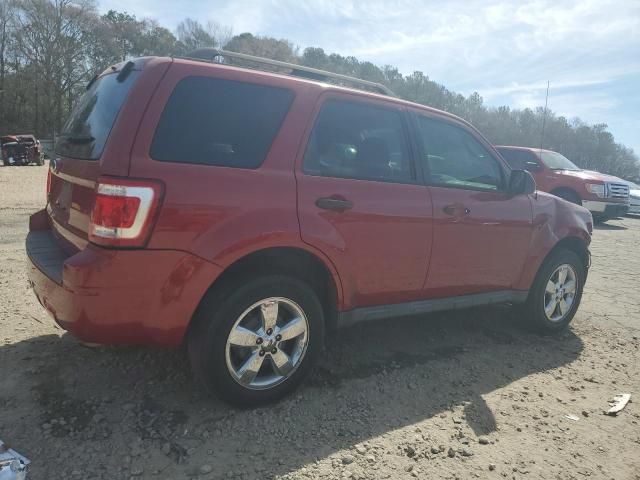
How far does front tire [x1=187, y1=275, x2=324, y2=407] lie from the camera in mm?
2650

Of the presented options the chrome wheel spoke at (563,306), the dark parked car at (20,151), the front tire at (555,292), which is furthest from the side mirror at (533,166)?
the dark parked car at (20,151)

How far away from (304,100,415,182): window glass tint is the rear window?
1.06m

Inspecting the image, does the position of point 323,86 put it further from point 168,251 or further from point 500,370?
point 500,370

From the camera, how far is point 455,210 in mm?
3584

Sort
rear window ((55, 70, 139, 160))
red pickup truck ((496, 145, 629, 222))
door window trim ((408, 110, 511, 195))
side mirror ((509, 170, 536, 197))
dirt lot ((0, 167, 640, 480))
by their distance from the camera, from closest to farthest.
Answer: dirt lot ((0, 167, 640, 480)) < rear window ((55, 70, 139, 160)) < door window trim ((408, 110, 511, 195)) < side mirror ((509, 170, 536, 197)) < red pickup truck ((496, 145, 629, 222))

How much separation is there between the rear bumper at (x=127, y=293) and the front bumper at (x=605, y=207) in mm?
12481

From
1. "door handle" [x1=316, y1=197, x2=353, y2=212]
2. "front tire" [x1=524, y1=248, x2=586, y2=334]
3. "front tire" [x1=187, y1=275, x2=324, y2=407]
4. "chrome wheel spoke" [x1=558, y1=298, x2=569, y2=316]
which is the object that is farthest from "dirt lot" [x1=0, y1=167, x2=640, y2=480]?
"door handle" [x1=316, y1=197, x2=353, y2=212]

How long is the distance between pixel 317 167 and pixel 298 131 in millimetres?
236

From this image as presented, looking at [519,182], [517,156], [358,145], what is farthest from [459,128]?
[517,156]

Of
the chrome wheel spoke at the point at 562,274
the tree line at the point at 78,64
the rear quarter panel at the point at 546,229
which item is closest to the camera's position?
the rear quarter panel at the point at 546,229

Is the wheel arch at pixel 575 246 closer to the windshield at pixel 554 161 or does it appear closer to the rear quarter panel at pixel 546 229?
the rear quarter panel at pixel 546 229

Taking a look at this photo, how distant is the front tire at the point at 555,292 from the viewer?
4410 mm

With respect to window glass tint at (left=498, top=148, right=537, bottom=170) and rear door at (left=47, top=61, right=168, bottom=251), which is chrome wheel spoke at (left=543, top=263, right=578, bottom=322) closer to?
rear door at (left=47, top=61, right=168, bottom=251)

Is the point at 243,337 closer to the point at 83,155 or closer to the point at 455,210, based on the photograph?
the point at 83,155
